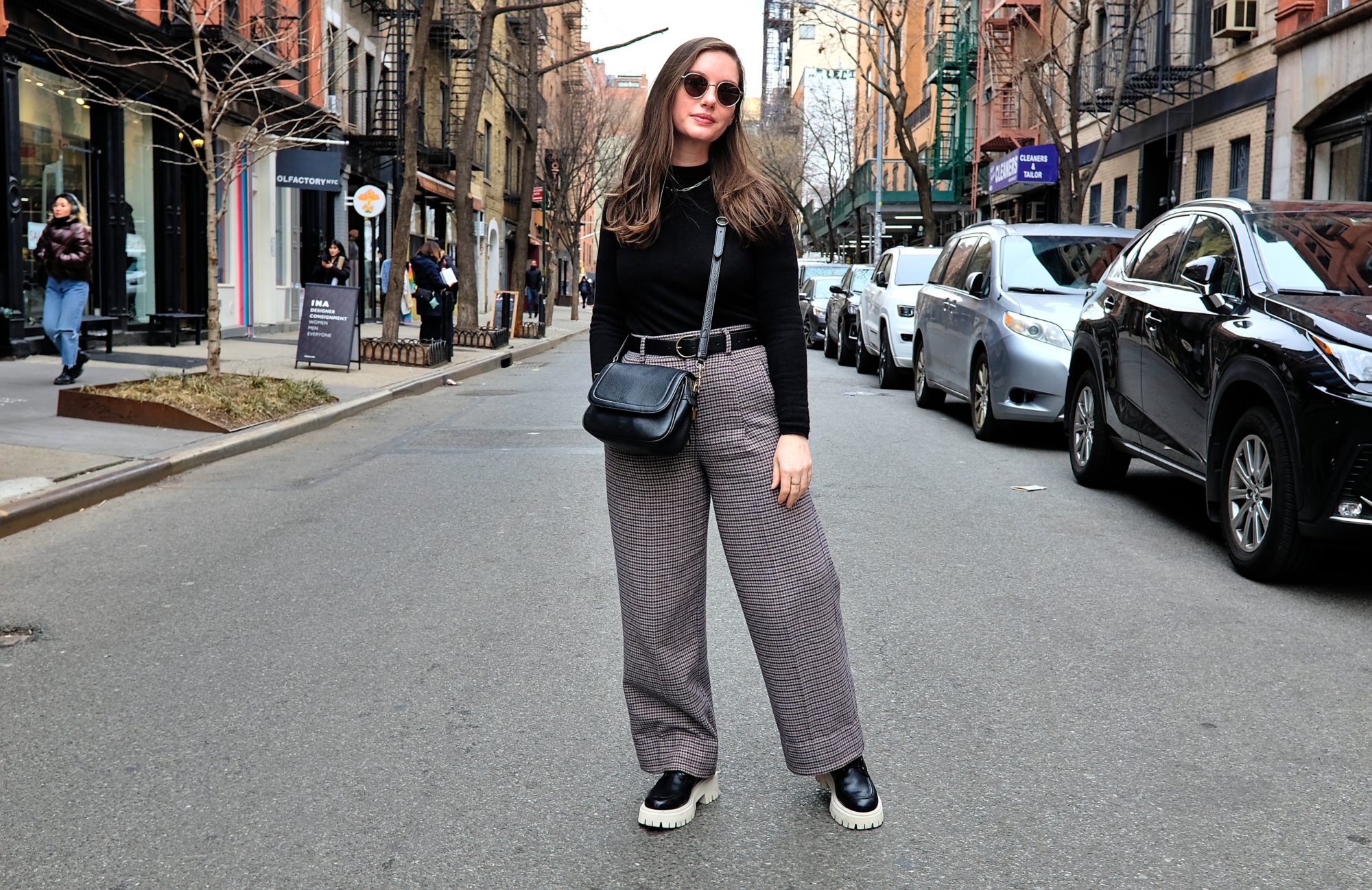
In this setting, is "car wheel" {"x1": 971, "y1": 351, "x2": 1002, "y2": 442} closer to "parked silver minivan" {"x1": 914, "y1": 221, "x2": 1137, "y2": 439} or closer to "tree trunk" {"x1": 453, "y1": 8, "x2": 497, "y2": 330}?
"parked silver minivan" {"x1": 914, "y1": 221, "x2": 1137, "y2": 439}

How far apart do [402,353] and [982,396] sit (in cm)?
1013

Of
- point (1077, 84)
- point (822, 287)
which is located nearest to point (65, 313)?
point (822, 287)

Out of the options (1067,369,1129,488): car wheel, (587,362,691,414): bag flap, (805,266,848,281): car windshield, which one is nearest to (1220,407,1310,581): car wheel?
(1067,369,1129,488): car wheel

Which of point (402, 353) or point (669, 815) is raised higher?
point (402, 353)

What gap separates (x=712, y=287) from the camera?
3.22 m

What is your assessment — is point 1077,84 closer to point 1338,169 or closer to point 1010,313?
point 1338,169

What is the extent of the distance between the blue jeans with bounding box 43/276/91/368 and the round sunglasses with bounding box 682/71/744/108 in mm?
11406

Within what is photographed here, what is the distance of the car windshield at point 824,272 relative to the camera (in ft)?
94.0

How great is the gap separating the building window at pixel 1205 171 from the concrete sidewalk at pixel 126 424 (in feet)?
44.5

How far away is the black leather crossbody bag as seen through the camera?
314 centimetres

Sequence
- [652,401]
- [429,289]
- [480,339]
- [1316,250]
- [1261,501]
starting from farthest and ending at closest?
1. [480,339]
2. [429,289]
3. [1316,250]
4. [1261,501]
5. [652,401]

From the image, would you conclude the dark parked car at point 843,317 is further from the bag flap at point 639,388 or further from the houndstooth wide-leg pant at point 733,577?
the bag flap at point 639,388

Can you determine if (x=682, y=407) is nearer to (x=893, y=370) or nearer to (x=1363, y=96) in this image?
(x=893, y=370)

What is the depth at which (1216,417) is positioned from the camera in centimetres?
665
